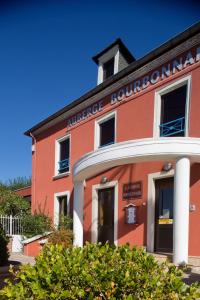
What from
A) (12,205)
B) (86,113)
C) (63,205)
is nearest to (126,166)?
(86,113)

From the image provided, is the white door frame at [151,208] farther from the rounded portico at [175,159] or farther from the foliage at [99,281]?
the foliage at [99,281]

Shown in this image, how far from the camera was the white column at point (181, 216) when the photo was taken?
7824 millimetres

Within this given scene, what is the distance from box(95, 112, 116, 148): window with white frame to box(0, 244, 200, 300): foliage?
9819mm

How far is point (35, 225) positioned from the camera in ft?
47.2

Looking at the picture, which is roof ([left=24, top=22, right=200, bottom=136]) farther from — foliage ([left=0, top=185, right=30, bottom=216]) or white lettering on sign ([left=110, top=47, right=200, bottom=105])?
foliage ([left=0, top=185, right=30, bottom=216])

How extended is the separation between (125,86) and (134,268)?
9947 mm

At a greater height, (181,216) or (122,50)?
(122,50)

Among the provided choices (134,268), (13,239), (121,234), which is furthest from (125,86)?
(134,268)

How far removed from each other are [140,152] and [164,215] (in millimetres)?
2523

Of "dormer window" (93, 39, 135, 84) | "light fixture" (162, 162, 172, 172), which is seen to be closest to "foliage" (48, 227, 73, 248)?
"light fixture" (162, 162, 172, 172)

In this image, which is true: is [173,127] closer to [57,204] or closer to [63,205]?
[63,205]

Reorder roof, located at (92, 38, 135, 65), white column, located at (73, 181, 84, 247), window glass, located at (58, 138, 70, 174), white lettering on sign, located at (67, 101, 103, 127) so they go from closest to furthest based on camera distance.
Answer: white column, located at (73, 181, 84, 247)
white lettering on sign, located at (67, 101, 103, 127)
roof, located at (92, 38, 135, 65)
window glass, located at (58, 138, 70, 174)

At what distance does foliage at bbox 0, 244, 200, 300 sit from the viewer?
103 inches

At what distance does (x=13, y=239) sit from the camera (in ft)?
51.0
